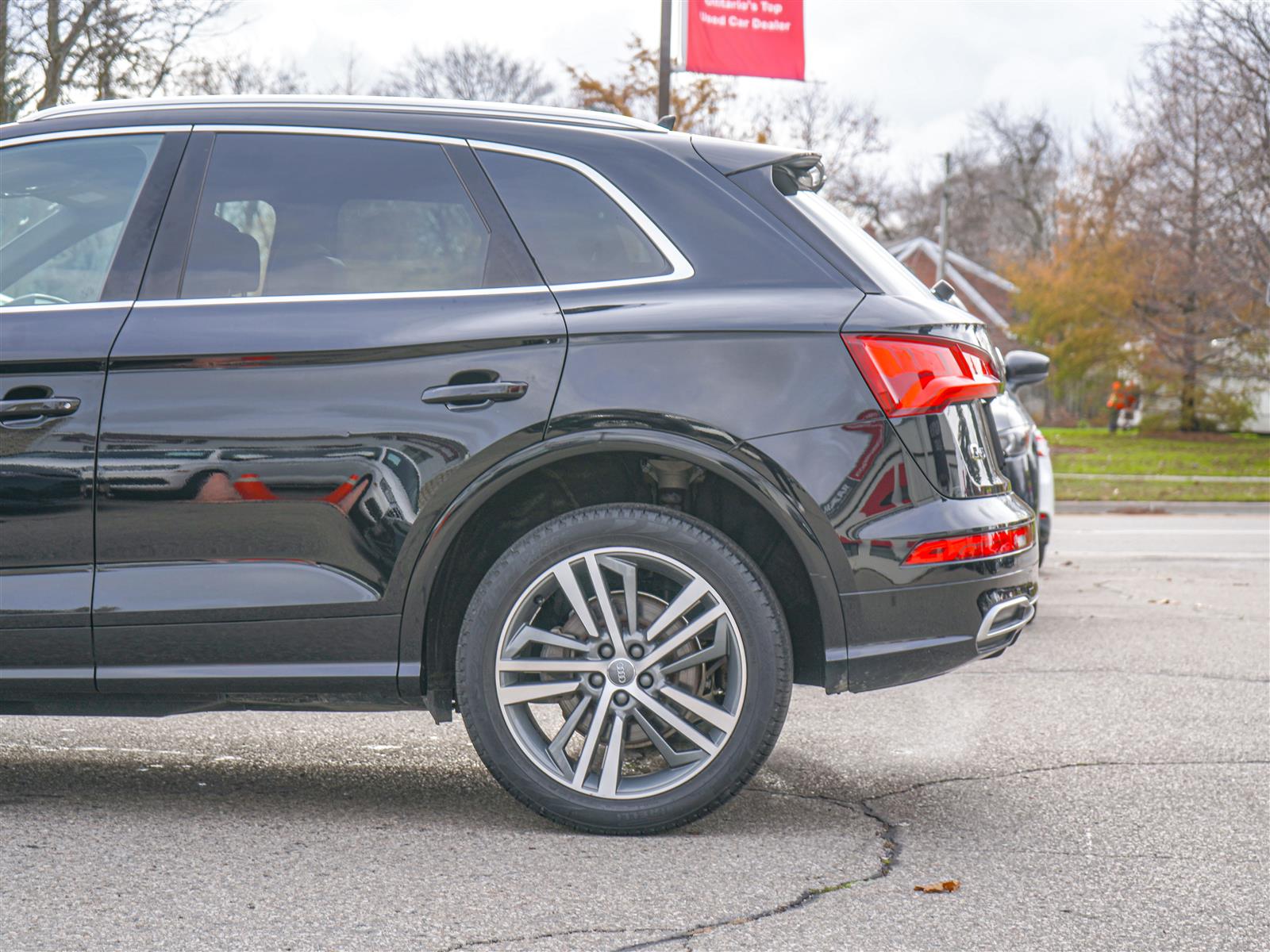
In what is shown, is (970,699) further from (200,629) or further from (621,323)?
(200,629)

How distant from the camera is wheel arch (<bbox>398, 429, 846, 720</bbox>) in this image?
3.51 m

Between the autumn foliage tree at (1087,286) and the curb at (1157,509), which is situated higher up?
the autumn foliage tree at (1087,286)

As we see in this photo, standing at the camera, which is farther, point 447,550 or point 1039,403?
point 1039,403

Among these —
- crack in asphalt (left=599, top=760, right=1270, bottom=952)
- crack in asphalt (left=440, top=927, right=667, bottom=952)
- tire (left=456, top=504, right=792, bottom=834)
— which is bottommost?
crack in asphalt (left=599, top=760, right=1270, bottom=952)

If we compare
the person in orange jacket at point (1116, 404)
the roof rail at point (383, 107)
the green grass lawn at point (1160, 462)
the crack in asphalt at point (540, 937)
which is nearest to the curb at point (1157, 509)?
the green grass lawn at point (1160, 462)

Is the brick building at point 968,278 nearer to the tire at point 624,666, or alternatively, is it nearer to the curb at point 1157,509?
the curb at point 1157,509

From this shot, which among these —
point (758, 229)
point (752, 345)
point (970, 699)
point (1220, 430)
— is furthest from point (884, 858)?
point (1220, 430)

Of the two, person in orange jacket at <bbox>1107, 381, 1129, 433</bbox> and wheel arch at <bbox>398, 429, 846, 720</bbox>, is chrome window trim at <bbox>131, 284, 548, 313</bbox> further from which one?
person in orange jacket at <bbox>1107, 381, 1129, 433</bbox>

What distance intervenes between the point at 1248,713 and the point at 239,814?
11.9ft

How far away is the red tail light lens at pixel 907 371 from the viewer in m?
3.53

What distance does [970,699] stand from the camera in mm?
5652

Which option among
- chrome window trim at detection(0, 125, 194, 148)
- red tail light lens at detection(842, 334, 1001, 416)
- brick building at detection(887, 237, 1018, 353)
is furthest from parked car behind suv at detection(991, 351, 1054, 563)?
brick building at detection(887, 237, 1018, 353)

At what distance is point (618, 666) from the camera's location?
3559 mm

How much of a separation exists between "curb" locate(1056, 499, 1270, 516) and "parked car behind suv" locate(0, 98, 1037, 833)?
1398 centimetres
